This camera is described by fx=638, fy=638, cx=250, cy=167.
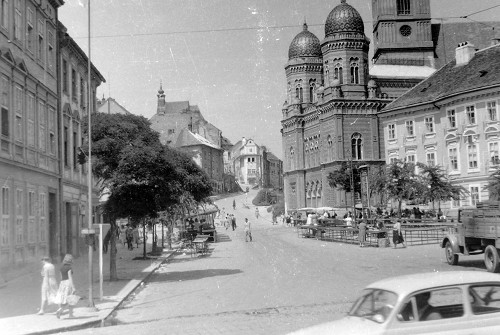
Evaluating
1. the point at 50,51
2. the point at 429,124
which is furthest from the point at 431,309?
the point at 429,124

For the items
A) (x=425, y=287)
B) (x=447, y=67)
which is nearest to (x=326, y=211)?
(x=447, y=67)

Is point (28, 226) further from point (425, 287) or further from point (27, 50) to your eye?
point (425, 287)

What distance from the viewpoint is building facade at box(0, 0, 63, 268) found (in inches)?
827

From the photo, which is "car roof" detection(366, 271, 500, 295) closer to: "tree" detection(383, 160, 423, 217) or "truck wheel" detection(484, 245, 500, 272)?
"truck wheel" detection(484, 245, 500, 272)

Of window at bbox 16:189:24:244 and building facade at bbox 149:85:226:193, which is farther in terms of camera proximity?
building facade at bbox 149:85:226:193

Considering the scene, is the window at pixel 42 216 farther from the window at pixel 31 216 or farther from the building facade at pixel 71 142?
A: the building facade at pixel 71 142

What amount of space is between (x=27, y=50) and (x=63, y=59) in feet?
22.6

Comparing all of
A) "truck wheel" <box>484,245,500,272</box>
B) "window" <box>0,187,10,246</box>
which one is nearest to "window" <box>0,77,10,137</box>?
"window" <box>0,187,10,246</box>

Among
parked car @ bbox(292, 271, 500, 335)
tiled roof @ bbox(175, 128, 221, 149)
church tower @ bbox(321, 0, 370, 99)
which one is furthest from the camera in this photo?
tiled roof @ bbox(175, 128, 221, 149)

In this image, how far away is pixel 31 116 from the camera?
24.1 m

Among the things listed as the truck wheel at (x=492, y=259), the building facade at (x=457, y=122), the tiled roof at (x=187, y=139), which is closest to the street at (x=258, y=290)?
the truck wheel at (x=492, y=259)

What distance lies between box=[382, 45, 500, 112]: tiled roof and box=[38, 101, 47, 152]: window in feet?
108

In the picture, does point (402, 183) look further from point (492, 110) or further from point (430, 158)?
point (492, 110)

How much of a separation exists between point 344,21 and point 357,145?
609 inches
